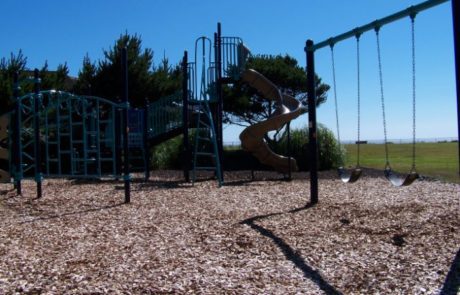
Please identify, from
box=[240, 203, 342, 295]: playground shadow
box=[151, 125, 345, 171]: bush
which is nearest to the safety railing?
box=[151, 125, 345, 171]: bush

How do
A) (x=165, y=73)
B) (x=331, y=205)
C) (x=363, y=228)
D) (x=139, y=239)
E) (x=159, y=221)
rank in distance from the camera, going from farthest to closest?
(x=165, y=73)
(x=331, y=205)
(x=159, y=221)
(x=363, y=228)
(x=139, y=239)

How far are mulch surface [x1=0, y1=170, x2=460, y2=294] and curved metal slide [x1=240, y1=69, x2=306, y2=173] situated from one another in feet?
16.3

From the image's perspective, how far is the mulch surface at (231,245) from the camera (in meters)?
4.51

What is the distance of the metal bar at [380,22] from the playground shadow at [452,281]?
7.68ft

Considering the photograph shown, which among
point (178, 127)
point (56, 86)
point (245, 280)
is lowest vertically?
point (245, 280)

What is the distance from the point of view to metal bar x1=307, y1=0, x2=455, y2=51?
608 centimetres

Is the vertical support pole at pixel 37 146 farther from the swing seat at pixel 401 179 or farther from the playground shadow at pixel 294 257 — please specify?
the swing seat at pixel 401 179

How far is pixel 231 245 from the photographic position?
19.1ft

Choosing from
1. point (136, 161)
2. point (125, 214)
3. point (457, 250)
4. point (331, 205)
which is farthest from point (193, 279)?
point (136, 161)

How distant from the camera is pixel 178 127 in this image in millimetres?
15945

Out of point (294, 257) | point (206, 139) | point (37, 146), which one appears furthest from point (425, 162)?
point (294, 257)

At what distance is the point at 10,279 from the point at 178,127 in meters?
11.4

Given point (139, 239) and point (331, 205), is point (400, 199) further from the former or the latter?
point (139, 239)

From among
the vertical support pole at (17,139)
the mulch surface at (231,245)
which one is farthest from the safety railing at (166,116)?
the mulch surface at (231,245)
